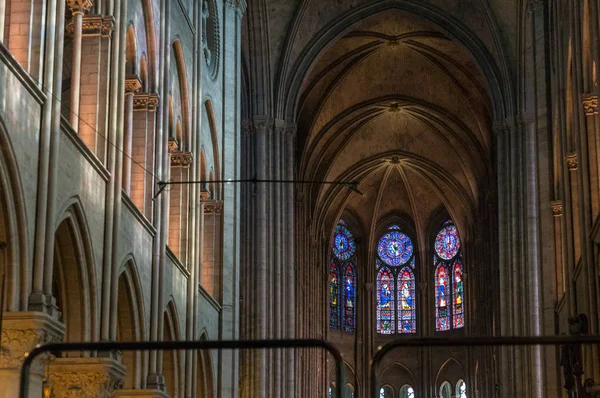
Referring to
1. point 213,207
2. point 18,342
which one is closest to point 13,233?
point 18,342

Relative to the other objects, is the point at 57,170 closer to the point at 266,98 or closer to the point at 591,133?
the point at 591,133

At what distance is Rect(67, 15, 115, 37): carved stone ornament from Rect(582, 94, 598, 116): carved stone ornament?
30.4 ft

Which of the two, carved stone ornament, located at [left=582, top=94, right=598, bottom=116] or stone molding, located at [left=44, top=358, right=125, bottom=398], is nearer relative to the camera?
stone molding, located at [left=44, top=358, right=125, bottom=398]

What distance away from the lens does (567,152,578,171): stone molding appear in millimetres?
25394

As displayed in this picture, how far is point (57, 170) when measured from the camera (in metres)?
16.6

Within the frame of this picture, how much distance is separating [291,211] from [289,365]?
5.78 metres

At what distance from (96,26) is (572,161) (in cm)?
Result: 1132

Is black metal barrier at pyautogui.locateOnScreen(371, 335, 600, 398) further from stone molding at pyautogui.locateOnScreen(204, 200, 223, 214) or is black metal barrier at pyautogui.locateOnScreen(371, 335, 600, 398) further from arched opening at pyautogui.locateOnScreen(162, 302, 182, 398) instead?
stone molding at pyautogui.locateOnScreen(204, 200, 223, 214)

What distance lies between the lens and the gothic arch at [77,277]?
59.2 feet

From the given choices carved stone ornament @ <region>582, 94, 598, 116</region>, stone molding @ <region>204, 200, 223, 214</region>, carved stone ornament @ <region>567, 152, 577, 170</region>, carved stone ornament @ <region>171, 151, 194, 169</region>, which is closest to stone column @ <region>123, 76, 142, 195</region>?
carved stone ornament @ <region>171, 151, 194, 169</region>

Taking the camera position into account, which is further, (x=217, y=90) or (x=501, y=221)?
(x=501, y=221)

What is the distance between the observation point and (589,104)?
2245 centimetres

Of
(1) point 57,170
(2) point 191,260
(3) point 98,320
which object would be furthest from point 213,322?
(1) point 57,170

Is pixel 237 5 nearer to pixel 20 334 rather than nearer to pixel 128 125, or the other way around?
pixel 128 125
